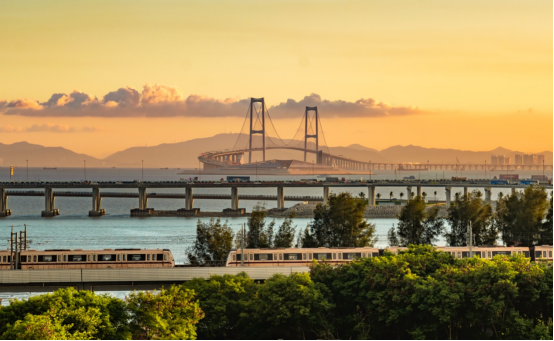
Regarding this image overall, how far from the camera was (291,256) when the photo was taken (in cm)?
2642

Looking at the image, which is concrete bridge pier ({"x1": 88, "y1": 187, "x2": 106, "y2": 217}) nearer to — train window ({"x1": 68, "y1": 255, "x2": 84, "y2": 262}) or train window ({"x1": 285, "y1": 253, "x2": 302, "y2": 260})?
train window ({"x1": 68, "y1": 255, "x2": 84, "y2": 262})

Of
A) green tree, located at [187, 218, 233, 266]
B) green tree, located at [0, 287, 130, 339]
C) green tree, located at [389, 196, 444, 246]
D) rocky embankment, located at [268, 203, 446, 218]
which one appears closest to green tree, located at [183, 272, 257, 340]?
green tree, located at [0, 287, 130, 339]

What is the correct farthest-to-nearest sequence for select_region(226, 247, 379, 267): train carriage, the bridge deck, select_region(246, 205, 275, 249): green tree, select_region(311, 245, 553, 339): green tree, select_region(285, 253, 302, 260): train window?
select_region(246, 205, 275, 249): green tree, select_region(285, 253, 302, 260): train window, select_region(226, 247, 379, 267): train carriage, the bridge deck, select_region(311, 245, 553, 339): green tree

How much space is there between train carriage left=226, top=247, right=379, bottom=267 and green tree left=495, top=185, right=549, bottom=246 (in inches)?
345

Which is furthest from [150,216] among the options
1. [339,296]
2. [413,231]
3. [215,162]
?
[215,162]

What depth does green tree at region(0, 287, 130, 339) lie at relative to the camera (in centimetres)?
1434

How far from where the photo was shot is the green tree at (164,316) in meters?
15.0

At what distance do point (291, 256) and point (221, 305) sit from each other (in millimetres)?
9413

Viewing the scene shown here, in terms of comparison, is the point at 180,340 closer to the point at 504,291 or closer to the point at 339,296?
the point at 339,296

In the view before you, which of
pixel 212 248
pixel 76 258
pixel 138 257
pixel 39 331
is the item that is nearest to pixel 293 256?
pixel 212 248

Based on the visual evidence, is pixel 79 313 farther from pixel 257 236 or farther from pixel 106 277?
pixel 257 236

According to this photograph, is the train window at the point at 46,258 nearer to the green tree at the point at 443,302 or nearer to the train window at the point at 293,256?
the train window at the point at 293,256

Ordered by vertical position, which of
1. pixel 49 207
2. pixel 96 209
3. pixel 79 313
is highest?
pixel 49 207

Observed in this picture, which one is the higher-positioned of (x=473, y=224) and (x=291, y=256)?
Answer: (x=473, y=224)
